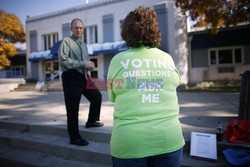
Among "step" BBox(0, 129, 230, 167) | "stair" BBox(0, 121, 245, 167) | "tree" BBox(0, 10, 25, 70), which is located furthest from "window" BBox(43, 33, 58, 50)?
"step" BBox(0, 129, 230, 167)

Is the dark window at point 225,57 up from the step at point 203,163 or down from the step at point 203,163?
up

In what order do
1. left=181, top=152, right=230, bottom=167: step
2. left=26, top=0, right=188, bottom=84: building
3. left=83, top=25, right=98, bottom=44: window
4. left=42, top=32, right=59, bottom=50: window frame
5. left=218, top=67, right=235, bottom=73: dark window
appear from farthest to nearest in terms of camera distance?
left=42, top=32, right=59, bottom=50: window frame → left=83, top=25, right=98, bottom=44: window → left=218, top=67, right=235, bottom=73: dark window → left=26, top=0, right=188, bottom=84: building → left=181, top=152, right=230, bottom=167: step

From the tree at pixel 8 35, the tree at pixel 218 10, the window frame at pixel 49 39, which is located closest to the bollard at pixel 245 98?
the tree at pixel 218 10

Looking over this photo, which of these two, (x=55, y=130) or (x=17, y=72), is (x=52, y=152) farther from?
(x=17, y=72)

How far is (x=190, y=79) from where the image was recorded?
15.8 meters

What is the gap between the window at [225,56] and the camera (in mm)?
15453

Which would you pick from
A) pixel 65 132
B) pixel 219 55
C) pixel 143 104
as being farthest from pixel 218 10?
pixel 143 104

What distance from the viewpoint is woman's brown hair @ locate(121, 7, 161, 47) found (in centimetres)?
150

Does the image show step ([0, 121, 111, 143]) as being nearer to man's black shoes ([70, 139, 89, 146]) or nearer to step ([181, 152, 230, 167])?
man's black shoes ([70, 139, 89, 146])

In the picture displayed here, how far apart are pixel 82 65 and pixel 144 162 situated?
2.12m

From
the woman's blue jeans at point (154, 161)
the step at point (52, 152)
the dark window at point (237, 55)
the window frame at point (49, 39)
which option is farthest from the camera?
the window frame at point (49, 39)

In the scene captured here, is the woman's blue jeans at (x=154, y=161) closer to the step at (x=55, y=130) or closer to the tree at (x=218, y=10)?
the step at (x=55, y=130)

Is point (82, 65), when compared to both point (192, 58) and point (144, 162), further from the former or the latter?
point (192, 58)

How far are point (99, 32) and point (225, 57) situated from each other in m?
10.1
